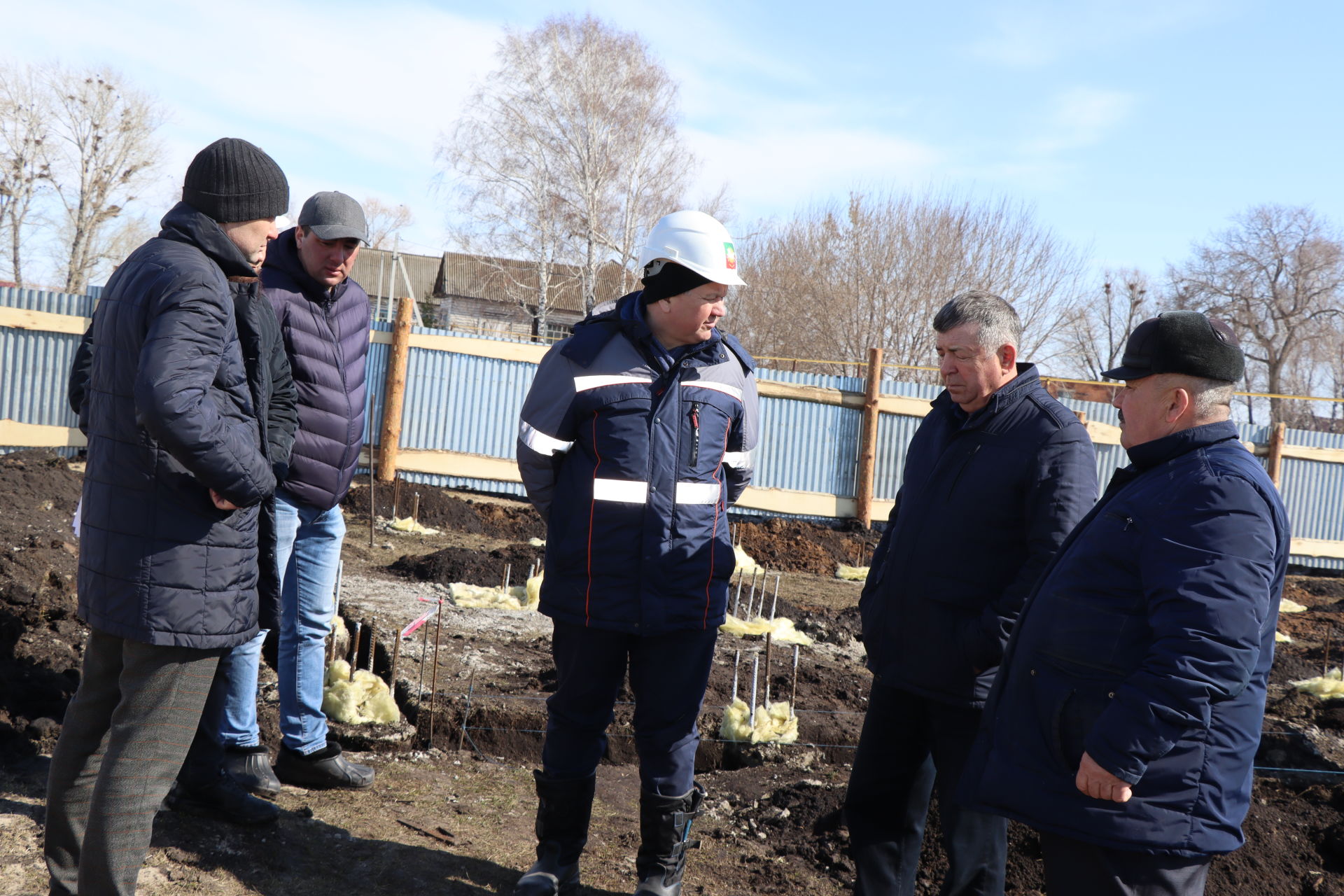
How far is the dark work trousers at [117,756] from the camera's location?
2.16 m

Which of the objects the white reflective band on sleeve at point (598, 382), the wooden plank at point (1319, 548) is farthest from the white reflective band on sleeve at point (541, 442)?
the wooden plank at point (1319, 548)

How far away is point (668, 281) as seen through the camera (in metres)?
2.77

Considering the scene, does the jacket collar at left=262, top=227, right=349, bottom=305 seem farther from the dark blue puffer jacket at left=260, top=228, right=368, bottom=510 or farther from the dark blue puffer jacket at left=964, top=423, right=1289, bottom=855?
the dark blue puffer jacket at left=964, top=423, right=1289, bottom=855

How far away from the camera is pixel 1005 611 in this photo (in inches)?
95.7

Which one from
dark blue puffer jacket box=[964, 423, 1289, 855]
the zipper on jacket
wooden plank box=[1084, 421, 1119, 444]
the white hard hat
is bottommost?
dark blue puffer jacket box=[964, 423, 1289, 855]

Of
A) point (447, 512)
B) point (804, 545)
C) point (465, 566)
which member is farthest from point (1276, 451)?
point (465, 566)

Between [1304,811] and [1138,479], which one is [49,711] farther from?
[1304,811]

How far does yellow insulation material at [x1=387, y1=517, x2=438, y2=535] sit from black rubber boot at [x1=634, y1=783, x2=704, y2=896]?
23.6 feet

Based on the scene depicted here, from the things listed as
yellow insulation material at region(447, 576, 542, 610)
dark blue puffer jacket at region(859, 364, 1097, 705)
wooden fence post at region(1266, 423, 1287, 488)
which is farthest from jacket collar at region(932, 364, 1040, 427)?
wooden fence post at region(1266, 423, 1287, 488)

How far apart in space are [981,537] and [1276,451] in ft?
41.6

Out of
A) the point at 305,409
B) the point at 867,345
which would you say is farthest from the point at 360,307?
the point at 867,345

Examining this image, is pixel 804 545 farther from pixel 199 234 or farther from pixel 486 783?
pixel 199 234

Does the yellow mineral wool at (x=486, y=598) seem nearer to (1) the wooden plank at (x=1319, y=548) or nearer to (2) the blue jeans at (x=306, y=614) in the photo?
(2) the blue jeans at (x=306, y=614)

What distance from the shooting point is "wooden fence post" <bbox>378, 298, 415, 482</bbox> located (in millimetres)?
11391
